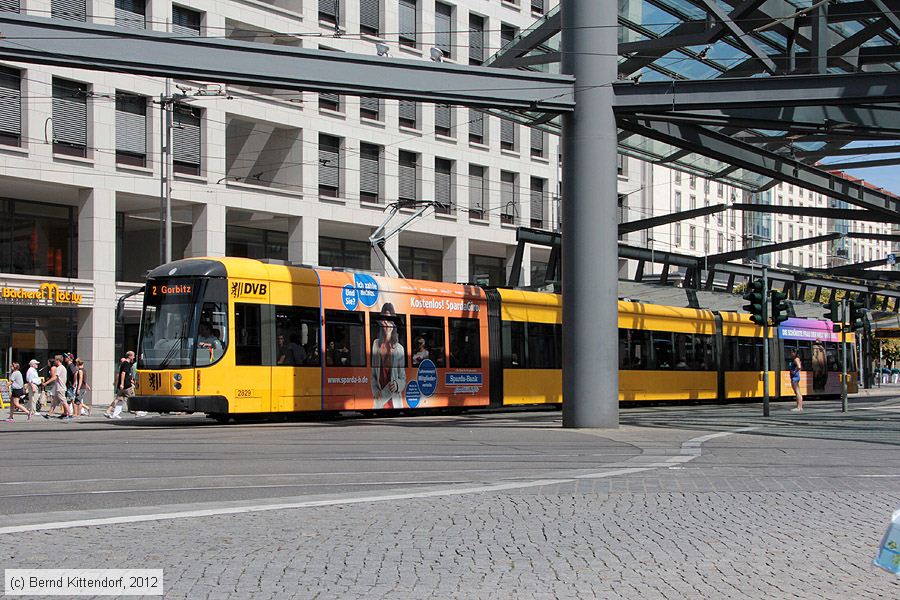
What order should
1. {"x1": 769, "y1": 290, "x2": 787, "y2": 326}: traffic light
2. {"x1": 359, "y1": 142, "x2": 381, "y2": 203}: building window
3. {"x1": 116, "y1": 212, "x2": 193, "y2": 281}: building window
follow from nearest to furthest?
{"x1": 769, "y1": 290, "x2": 787, "y2": 326}: traffic light → {"x1": 116, "y1": 212, "x2": 193, "y2": 281}: building window → {"x1": 359, "y1": 142, "x2": 381, "y2": 203}: building window

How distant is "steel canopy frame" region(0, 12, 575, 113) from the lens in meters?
18.0

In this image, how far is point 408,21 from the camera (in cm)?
4378

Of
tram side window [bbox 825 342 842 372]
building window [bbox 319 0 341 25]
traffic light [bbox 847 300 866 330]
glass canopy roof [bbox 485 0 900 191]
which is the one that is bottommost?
tram side window [bbox 825 342 842 372]

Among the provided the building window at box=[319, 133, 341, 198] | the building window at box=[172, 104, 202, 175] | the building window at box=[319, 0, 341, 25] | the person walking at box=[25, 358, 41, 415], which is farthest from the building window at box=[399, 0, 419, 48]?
the person walking at box=[25, 358, 41, 415]

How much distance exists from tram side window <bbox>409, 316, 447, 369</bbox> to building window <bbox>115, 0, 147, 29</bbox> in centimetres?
1542

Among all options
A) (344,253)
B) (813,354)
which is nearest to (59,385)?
(344,253)

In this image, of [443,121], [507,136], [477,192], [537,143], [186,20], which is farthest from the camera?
[537,143]

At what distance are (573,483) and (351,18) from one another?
106 feet

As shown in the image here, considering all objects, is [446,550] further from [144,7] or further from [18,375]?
[144,7]

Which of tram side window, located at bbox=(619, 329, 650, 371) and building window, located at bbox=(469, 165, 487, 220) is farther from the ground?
building window, located at bbox=(469, 165, 487, 220)

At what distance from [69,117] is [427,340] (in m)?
14.9

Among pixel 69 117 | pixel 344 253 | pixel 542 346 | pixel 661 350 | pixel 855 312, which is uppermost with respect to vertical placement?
pixel 69 117

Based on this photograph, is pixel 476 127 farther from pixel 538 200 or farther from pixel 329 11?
pixel 329 11

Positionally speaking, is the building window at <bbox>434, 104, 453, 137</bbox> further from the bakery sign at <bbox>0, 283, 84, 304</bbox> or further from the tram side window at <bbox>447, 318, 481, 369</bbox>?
the tram side window at <bbox>447, 318, 481, 369</bbox>
